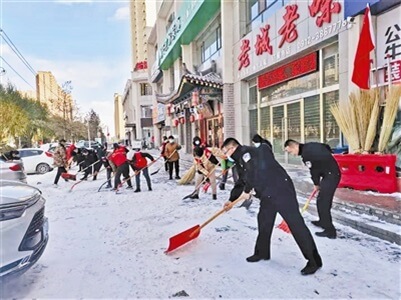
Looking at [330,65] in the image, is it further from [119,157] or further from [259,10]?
[119,157]

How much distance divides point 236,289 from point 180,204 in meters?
3.85

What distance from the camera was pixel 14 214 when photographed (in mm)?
2697

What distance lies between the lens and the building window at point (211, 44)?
15.8 meters

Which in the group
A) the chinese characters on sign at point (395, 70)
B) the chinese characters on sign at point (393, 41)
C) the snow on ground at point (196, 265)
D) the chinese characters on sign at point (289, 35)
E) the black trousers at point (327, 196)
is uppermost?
the chinese characters on sign at point (289, 35)

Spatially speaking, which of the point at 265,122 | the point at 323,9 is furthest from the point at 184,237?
the point at 265,122

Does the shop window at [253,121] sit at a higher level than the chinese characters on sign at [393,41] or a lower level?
lower

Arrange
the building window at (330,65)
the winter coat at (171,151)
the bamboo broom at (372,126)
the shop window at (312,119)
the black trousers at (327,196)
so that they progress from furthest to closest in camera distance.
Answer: the winter coat at (171,151) → the shop window at (312,119) → the building window at (330,65) → the bamboo broom at (372,126) → the black trousers at (327,196)

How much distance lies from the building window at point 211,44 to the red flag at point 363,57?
31.4ft

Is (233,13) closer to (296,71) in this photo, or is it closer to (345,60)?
(296,71)

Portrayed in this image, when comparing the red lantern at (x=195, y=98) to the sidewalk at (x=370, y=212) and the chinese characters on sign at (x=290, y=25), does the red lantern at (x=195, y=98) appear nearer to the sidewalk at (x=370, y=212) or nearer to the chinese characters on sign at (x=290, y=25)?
the chinese characters on sign at (x=290, y=25)

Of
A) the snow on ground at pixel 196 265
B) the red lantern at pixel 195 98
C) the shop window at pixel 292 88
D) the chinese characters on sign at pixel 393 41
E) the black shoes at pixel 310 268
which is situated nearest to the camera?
the snow on ground at pixel 196 265

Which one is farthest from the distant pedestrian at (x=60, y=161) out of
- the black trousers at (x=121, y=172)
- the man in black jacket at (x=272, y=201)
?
the man in black jacket at (x=272, y=201)

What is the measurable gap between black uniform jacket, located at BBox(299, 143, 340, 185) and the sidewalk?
87cm

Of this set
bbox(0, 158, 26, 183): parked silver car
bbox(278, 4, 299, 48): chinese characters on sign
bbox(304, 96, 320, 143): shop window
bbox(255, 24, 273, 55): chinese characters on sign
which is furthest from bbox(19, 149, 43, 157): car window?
Result: bbox(304, 96, 320, 143): shop window
